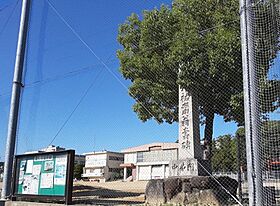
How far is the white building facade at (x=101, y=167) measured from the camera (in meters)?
39.8

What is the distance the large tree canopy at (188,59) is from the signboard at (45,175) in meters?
2.20

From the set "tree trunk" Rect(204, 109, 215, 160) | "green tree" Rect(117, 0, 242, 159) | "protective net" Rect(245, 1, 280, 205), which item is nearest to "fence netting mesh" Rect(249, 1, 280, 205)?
"protective net" Rect(245, 1, 280, 205)

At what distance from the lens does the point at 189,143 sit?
6.88m

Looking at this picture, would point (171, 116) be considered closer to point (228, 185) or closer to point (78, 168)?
point (228, 185)

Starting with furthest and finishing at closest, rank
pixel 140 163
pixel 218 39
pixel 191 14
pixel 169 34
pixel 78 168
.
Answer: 1. pixel 78 168
2. pixel 140 163
3. pixel 191 14
4. pixel 169 34
5. pixel 218 39

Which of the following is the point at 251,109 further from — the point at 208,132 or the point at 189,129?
the point at 208,132

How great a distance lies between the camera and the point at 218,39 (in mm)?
7598

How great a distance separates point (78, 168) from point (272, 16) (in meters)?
37.7

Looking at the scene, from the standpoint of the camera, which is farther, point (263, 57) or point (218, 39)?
point (218, 39)

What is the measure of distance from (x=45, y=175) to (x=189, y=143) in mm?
3012

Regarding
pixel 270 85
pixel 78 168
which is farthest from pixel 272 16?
pixel 78 168

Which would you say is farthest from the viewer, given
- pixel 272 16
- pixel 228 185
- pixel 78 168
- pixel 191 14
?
pixel 78 168

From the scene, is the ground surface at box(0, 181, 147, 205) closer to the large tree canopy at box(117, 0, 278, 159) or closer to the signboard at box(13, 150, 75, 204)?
the signboard at box(13, 150, 75, 204)

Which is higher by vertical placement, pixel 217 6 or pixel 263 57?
pixel 217 6
